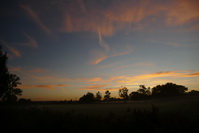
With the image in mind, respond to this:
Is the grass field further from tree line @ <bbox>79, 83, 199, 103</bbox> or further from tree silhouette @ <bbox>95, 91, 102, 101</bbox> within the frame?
tree silhouette @ <bbox>95, 91, 102, 101</bbox>

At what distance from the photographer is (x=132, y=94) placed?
154m

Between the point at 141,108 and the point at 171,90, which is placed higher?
the point at 171,90

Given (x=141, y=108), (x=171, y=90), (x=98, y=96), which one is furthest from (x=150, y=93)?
(x=141, y=108)

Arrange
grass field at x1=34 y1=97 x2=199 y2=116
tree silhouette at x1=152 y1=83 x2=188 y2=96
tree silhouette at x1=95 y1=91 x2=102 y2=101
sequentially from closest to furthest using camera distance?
1. grass field at x1=34 y1=97 x2=199 y2=116
2. tree silhouette at x1=152 y1=83 x2=188 y2=96
3. tree silhouette at x1=95 y1=91 x2=102 y2=101

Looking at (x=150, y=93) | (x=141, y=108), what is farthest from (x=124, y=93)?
(x=141, y=108)

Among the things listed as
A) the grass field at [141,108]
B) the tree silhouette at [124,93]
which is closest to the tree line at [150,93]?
the tree silhouette at [124,93]

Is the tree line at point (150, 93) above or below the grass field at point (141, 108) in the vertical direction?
above

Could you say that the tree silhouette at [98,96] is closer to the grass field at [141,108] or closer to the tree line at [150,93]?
the tree line at [150,93]

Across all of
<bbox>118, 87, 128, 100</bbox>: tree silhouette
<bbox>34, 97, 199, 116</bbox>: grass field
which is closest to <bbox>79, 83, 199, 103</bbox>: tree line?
<bbox>118, 87, 128, 100</bbox>: tree silhouette

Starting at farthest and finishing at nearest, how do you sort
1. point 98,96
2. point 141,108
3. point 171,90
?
point 98,96 → point 171,90 → point 141,108

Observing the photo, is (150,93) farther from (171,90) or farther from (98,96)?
(98,96)

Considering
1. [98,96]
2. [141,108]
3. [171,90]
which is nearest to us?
[141,108]

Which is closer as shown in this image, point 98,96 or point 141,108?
point 141,108

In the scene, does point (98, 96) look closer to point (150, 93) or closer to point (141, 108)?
point (150, 93)
